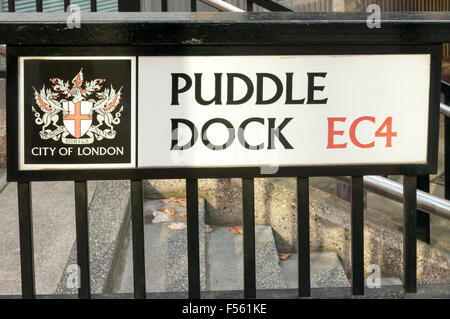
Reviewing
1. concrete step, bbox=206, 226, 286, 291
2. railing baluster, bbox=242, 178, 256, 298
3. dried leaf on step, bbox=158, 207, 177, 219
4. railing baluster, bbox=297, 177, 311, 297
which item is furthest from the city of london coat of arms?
dried leaf on step, bbox=158, 207, 177, 219

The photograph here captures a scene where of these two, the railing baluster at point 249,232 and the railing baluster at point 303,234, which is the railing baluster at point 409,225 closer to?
the railing baluster at point 303,234

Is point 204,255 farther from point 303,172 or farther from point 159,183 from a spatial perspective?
point 303,172

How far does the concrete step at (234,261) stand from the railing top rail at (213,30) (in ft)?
5.88

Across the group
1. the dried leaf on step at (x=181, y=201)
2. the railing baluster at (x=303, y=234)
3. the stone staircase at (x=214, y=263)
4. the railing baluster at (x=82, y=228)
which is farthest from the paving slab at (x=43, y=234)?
the railing baluster at (x=303, y=234)

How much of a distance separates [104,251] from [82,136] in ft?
4.34

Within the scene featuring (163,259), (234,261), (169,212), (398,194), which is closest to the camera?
(398,194)

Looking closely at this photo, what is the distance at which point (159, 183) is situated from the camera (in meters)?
4.12

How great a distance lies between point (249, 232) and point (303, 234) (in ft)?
0.55

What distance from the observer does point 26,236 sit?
176 centimetres

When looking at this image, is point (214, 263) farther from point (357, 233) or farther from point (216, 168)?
point (216, 168)

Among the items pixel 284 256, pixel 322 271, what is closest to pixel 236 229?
pixel 284 256
